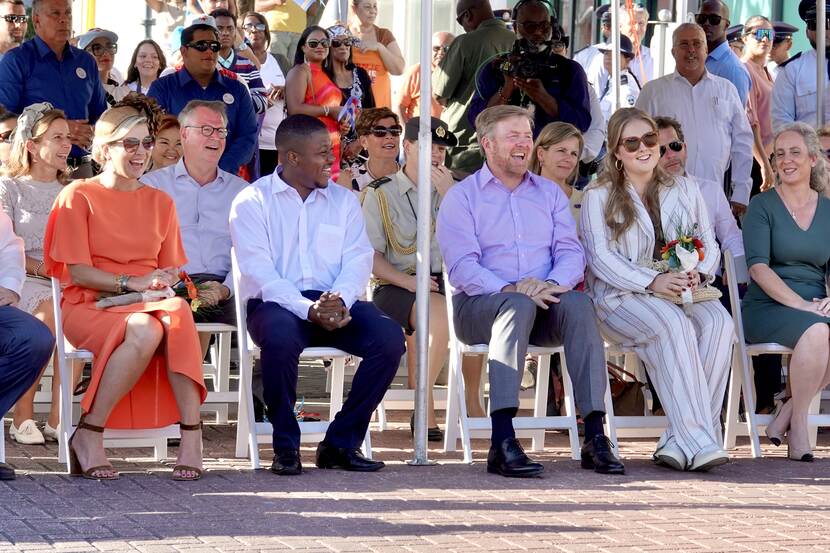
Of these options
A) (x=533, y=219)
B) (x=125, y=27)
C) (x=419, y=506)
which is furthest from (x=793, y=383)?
(x=125, y=27)

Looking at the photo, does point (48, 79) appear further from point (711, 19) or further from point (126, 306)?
point (711, 19)

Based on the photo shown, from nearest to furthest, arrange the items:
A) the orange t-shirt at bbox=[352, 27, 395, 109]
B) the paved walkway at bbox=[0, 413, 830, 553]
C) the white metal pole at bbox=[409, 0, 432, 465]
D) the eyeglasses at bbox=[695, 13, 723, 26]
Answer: the paved walkway at bbox=[0, 413, 830, 553], the white metal pole at bbox=[409, 0, 432, 465], the eyeglasses at bbox=[695, 13, 723, 26], the orange t-shirt at bbox=[352, 27, 395, 109]

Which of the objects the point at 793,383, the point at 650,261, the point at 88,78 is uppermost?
the point at 88,78

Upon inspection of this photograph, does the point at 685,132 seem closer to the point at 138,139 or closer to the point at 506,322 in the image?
the point at 506,322

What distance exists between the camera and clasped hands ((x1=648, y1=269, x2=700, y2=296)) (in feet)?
23.8

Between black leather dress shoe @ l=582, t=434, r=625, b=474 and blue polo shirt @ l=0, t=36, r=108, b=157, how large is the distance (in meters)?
3.64

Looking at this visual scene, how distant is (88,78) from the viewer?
30.0 ft

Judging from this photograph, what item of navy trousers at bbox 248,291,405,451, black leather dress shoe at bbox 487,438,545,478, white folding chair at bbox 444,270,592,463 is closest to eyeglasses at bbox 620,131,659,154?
white folding chair at bbox 444,270,592,463

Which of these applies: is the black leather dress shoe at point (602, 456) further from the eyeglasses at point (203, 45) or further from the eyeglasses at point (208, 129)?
the eyeglasses at point (203, 45)

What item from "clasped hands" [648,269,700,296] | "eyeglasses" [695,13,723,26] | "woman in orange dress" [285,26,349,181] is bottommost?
"clasped hands" [648,269,700,296]

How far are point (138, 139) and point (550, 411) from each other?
266 cm

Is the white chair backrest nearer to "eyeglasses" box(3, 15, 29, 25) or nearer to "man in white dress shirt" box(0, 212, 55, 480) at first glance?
"man in white dress shirt" box(0, 212, 55, 480)

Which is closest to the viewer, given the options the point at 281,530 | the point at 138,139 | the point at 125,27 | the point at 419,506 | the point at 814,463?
the point at 281,530

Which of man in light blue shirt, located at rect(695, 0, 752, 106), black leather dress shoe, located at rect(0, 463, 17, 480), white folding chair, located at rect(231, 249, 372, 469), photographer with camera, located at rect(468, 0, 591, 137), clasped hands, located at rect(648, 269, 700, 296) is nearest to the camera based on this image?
black leather dress shoe, located at rect(0, 463, 17, 480)
